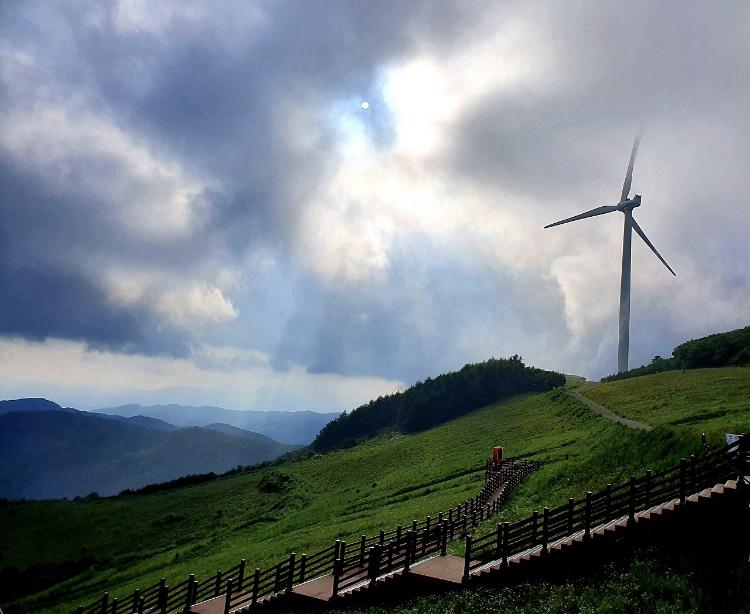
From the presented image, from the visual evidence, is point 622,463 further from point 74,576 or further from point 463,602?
point 74,576

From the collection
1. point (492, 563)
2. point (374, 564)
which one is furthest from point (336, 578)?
point (492, 563)

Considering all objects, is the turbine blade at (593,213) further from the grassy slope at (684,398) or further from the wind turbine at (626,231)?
the grassy slope at (684,398)

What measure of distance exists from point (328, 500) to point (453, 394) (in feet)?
244

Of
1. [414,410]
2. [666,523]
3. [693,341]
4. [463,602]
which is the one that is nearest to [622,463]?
[666,523]

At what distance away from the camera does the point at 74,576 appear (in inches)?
2248

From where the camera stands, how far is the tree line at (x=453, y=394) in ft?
430

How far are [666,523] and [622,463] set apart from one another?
15779 millimetres

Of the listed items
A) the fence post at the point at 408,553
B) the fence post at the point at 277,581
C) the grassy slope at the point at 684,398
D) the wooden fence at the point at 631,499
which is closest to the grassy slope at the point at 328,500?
the grassy slope at the point at 684,398

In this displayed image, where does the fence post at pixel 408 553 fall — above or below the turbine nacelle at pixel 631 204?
below

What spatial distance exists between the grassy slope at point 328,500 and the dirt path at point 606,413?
4.62 ft

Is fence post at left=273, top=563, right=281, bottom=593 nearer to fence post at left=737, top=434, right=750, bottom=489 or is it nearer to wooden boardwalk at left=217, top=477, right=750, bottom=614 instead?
wooden boardwalk at left=217, top=477, right=750, bottom=614

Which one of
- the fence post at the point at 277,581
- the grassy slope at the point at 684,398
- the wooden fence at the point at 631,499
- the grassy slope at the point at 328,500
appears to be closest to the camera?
the wooden fence at the point at 631,499

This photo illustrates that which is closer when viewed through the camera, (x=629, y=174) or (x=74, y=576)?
(x=74, y=576)

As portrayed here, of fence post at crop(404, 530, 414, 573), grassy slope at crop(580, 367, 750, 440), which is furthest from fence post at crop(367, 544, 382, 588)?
grassy slope at crop(580, 367, 750, 440)
